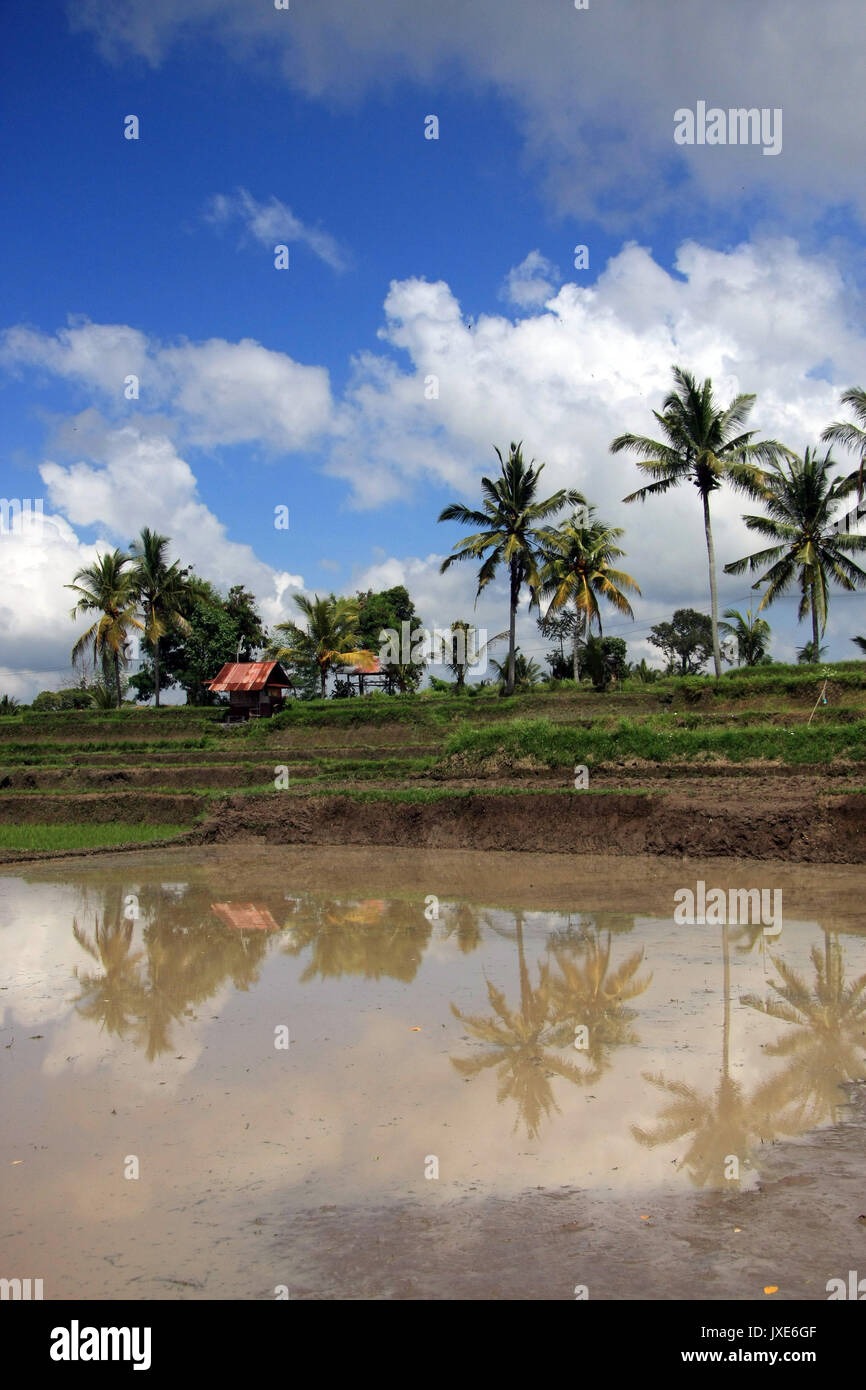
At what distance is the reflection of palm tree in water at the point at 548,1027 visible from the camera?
6.04 metres

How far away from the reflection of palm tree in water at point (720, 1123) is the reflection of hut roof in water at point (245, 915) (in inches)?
283

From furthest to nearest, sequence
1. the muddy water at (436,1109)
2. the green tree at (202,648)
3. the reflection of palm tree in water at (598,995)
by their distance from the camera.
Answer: the green tree at (202,648)
the reflection of palm tree in water at (598,995)
the muddy water at (436,1109)

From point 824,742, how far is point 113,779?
61.5 feet

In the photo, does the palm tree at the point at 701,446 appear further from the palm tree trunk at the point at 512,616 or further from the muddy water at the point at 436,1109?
the muddy water at the point at 436,1109

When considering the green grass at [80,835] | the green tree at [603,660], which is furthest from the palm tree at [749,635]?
the green grass at [80,835]

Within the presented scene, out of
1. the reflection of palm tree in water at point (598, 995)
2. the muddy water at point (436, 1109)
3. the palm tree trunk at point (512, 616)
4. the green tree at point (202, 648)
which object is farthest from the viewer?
the green tree at point (202, 648)

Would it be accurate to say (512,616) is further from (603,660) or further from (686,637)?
(686,637)

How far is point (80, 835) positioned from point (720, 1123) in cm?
1957

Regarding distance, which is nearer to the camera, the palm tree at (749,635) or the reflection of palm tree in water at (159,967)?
the reflection of palm tree in water at (159,967)

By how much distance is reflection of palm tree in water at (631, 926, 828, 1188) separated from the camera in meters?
4.87

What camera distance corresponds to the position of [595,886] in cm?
1466

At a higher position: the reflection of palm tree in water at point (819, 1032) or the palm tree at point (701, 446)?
the palm tree at point (701, 446)

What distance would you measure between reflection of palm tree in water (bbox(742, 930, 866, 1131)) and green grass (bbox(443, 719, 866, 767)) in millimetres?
11037
